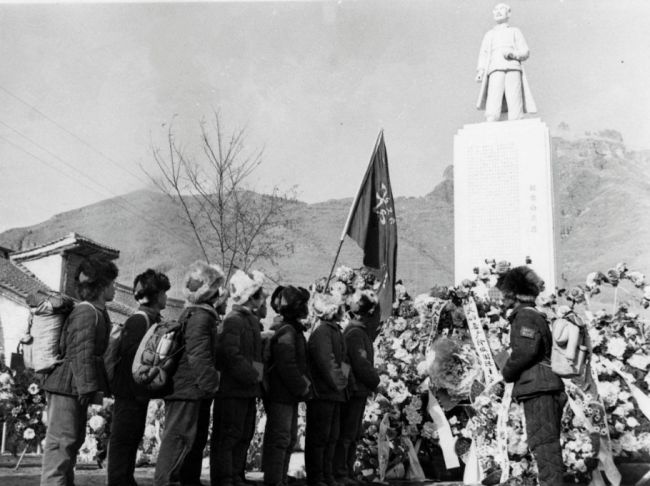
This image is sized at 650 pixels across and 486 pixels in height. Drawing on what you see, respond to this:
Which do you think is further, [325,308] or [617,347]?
[617,347]

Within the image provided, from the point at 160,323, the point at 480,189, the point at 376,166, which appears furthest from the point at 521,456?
the point at 480,189

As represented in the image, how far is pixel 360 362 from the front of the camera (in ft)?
20.5

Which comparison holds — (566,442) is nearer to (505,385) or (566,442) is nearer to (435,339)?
(505,385)

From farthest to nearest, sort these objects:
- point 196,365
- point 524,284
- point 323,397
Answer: point 323,397 < point 524,284 < point 196,365

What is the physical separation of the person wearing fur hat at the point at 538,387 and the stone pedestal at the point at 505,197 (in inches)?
167

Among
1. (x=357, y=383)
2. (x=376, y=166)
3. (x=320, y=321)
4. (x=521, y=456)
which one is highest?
(x=376, y=166)

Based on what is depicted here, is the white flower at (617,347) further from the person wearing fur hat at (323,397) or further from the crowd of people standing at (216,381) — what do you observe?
the person wearing fur hat at (323,397)

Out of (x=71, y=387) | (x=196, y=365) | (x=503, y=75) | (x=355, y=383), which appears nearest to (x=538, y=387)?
(x=355, y=383)

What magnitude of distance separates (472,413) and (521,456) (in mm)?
827

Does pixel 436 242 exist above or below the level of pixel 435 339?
above

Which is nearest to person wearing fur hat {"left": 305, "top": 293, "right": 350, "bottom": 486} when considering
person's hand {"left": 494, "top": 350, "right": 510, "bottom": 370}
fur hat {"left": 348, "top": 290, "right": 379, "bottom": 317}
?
fur hat {"left": 348, "top": 290, "right": 379, "bottom": 317}

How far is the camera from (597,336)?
22.3ft

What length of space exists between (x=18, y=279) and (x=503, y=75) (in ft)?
49.9

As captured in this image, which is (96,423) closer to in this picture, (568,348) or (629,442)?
(568,348)
